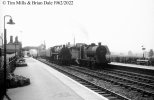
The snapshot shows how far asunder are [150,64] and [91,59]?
8.03 metres

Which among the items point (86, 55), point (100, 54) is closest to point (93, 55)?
point (100, 54)

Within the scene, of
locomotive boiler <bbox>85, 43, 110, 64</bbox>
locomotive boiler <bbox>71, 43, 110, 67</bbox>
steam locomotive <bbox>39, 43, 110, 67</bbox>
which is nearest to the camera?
locomotive boiler <bbox>85, 43, 110, 64</bbox>

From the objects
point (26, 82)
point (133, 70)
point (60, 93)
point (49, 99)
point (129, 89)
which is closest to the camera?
point (49, 99)

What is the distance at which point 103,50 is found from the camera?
82.7ft

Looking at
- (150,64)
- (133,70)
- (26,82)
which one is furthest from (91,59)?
(26,82)

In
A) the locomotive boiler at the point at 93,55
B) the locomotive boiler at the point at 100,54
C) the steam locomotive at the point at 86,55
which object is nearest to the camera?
the locomotive boiler at the point at 100,54

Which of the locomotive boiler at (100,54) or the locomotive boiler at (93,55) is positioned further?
the locomotive boiler at (93,55)

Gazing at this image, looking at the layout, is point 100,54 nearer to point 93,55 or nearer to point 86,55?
point 93,55

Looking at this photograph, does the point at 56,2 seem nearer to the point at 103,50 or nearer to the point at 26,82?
the point at 26,82

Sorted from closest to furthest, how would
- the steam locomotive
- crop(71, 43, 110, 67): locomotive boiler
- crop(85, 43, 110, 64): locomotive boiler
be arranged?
crop(85, 43, 110, 64): locomotive boiler < crop(71, 43, 110, 67): locomotive boiler < the steam locomotive

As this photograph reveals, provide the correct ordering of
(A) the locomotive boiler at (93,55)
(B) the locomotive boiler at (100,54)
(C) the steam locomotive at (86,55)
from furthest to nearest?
(C) the steam locomotive at (86,55) → (A) the locomotive boiler at (93,55) → (B) the locomotive boiler at (100,54)

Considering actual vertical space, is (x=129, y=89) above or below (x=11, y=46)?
below

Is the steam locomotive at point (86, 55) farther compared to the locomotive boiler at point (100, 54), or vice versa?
the steam locomotive at point (86, 55)

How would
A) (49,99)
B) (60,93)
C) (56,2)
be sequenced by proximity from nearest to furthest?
(49,99)
(60,93)
(56,2)
